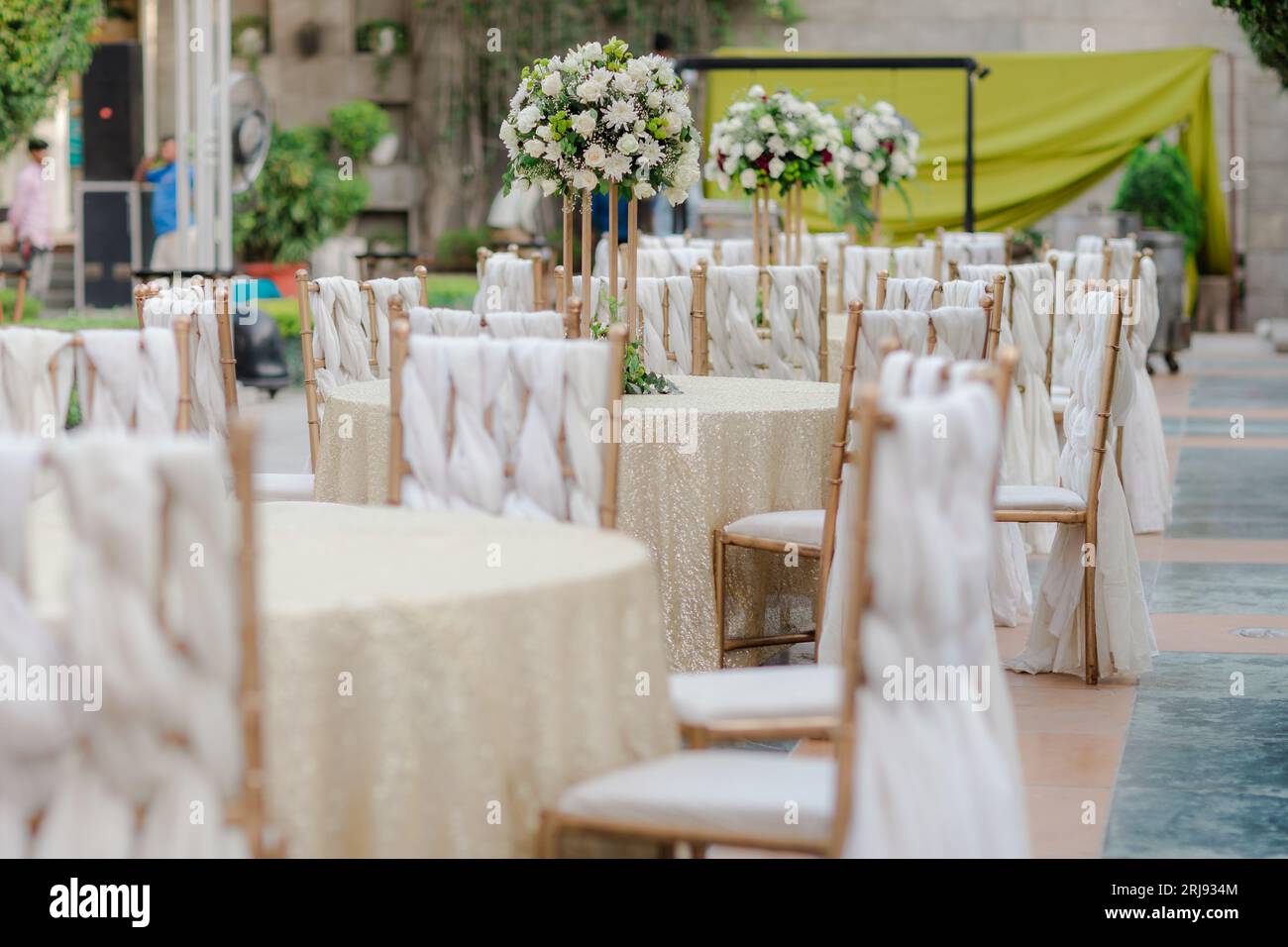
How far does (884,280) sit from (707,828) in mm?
3214

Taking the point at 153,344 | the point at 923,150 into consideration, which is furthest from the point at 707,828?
the point at 923,150

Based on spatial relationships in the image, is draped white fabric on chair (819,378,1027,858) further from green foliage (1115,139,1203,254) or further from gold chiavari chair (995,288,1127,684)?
green foliage (1115,139,1203,254)

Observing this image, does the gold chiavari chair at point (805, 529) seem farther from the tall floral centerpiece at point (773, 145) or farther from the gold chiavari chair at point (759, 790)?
the tall floral centerpiece at point (773, 145)

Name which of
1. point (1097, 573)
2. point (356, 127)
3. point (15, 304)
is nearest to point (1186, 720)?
point (1097, 573)

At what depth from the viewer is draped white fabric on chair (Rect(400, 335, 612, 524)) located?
3318 mm

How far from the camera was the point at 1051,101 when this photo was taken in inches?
664

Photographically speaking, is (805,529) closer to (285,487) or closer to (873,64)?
(285,487)

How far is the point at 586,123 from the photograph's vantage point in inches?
195

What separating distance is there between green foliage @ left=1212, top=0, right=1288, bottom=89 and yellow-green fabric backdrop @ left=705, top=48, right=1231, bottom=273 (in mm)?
5842

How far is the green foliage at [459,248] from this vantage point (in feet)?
68.2

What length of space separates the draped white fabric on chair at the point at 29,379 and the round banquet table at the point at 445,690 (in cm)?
102

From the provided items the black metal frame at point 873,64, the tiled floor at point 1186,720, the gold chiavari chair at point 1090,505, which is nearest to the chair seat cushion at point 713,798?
the tiled floor at point 1186,720

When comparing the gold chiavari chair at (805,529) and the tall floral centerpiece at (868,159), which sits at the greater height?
the tall floral centerpiece at (868,159)
